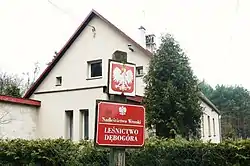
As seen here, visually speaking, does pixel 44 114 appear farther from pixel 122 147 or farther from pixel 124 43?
pixel 122 147

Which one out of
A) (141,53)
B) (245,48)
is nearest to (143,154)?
(245,48)

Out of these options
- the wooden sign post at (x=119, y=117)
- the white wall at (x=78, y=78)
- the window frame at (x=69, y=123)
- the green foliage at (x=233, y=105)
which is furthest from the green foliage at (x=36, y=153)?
the green foliage at (x=233, y=105)

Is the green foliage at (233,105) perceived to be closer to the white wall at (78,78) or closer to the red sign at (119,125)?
the white wall at (78,78)

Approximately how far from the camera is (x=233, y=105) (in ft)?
156

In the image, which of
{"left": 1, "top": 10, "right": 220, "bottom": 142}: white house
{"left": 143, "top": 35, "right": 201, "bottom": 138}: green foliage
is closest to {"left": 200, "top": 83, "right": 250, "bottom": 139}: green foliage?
{"left": 1, "top": 10, "right": 220, "bottom": 142}: white house

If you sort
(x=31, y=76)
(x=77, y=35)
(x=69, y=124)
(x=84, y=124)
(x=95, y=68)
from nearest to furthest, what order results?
(x=84, y=124)
(x=69, y=124)
(x=95, y=68)
(x=77, y=35)
(x=31, y=76)

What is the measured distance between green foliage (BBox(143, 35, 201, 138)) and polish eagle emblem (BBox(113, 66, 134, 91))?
979cm

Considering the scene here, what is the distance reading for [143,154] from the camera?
684cm

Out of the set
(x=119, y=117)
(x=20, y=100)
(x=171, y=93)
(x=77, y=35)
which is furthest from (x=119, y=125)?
(x=77, y=35)

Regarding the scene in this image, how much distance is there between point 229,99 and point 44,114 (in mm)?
35045

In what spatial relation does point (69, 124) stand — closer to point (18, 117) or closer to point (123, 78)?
point (18, 117)

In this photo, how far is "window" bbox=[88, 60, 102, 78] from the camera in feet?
61.2

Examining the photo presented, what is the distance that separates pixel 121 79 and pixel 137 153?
3.53m

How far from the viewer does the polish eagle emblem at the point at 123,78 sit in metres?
3.58
